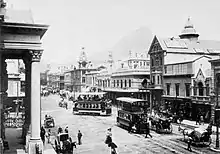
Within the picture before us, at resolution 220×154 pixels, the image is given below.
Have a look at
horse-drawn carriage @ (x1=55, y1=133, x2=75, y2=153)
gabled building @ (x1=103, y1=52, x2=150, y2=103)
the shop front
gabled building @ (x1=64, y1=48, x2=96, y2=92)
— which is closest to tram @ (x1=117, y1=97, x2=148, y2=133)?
the shop front

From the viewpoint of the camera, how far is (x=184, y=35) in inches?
2312

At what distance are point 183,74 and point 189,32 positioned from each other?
18526 mm

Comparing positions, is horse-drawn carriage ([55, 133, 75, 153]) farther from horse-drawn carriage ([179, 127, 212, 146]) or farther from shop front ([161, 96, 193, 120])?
shop front ([161, 96, 193, 120])

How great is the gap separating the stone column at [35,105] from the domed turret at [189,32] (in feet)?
146

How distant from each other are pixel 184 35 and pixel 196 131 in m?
37.4

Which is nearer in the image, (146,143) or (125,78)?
(146,143)

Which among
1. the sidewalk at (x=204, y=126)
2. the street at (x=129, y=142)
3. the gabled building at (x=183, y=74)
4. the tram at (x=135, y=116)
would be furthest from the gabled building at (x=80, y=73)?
the street at (x=129, y=142)

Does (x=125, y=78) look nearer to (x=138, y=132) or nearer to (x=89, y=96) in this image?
(x=89, y=96)

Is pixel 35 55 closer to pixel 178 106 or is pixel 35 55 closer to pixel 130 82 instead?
pixel 178 106

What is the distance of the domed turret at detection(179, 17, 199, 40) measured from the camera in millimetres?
57731

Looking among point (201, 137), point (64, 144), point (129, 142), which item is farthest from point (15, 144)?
point (201, 137)

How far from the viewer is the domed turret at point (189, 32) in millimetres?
57731

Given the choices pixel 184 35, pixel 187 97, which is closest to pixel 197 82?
pixel 187 97

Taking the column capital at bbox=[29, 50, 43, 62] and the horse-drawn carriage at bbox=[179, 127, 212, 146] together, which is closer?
the column capital at bbox=[29, 50, 43, 62]
